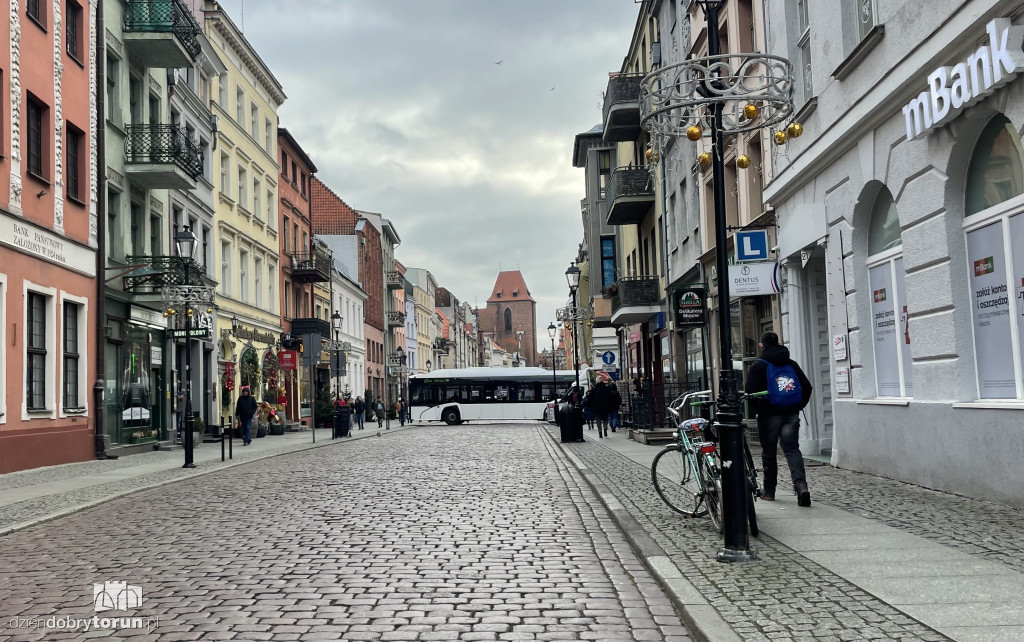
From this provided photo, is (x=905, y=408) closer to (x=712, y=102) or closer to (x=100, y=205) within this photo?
(x=712, y=102)

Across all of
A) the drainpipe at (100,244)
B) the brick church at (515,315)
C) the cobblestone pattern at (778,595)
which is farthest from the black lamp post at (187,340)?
the brick church at (515,315)

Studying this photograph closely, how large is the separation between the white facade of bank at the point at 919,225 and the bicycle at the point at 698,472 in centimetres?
263

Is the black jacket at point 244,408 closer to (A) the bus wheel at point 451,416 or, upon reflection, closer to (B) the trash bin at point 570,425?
(B) the trash bin at point 570,425

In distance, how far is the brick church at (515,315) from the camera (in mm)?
173750

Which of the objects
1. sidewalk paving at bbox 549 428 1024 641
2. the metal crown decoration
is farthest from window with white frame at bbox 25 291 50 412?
the metal crown decoration

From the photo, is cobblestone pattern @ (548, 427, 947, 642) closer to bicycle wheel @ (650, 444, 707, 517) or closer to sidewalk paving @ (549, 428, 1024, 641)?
sidewalk paving @ (549, 428, 1024, 641)

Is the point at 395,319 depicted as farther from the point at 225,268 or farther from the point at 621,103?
the point at 621,103

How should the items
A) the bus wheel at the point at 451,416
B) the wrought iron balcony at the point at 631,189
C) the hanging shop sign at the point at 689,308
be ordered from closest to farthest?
the hanging shop sign at the point at 689,308 → the wrought iron balcony at the point at 631,189 → the bus wheel at the point at 451,416

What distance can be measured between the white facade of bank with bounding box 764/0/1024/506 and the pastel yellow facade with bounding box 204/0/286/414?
23663mm

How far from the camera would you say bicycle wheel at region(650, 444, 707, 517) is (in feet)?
30.6

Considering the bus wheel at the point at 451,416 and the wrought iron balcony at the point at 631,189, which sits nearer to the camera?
the wrought iron balcony at the point at 631,189

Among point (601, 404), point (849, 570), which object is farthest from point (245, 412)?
point (849, 570)

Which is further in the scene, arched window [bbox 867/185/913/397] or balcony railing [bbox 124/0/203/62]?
balcony railing [bbox 124/0/203/62]

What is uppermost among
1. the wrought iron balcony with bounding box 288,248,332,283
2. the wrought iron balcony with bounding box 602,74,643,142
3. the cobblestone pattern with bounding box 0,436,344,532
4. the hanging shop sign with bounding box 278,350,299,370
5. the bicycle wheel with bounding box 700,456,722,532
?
the wrought iron balcony with bounding box 602,74,643,142
